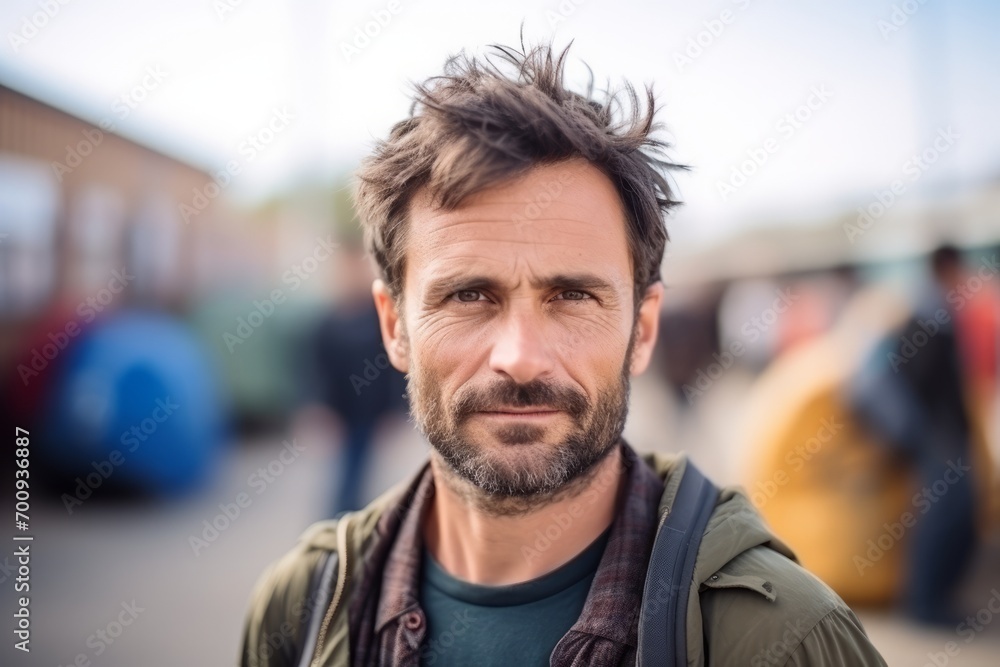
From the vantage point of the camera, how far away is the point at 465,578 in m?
2.16

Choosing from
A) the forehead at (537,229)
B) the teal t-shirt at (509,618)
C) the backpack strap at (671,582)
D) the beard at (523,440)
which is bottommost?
the teal t-shirt at (509,618)

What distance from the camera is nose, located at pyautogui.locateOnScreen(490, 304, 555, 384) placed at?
1911 mm

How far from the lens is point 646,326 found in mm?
2359

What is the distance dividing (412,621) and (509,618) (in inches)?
10.8

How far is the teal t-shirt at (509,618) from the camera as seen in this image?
195cm

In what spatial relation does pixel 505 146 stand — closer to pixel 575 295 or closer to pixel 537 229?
pixel 537 229

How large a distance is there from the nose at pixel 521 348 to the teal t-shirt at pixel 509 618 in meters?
0.53

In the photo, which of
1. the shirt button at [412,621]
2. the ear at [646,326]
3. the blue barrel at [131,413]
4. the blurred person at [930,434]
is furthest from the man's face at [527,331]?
the blue barrel at [131,413]

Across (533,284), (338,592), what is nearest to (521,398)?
(533,284)

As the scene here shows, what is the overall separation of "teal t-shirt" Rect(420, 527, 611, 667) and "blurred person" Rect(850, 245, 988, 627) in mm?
3744

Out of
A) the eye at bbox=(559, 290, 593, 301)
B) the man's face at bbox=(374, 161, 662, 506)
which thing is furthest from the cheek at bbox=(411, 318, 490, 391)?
the eye at bbox=(559, 290, 593, 301)

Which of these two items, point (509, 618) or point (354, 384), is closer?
point (509, 618)

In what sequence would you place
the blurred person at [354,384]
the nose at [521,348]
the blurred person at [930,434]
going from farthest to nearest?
the blurred person at [354,384], the blurred person at [930,434], the nose at [521,348]

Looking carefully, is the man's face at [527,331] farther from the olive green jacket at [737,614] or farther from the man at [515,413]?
the olive green jacket at [737,614]
